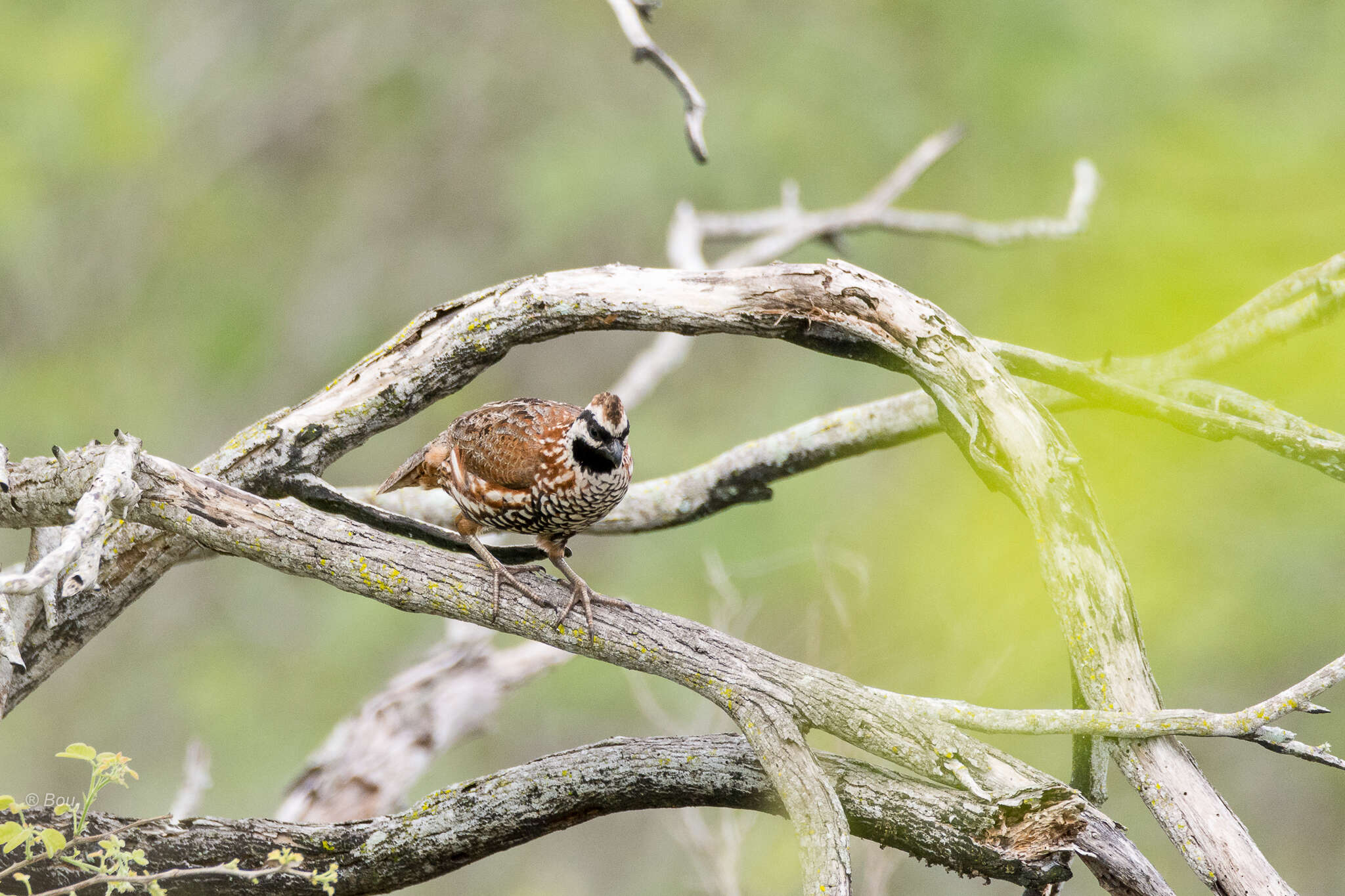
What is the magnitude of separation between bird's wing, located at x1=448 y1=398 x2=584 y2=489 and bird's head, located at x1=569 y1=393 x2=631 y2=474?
0.11 m

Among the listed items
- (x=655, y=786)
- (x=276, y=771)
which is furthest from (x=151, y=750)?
(x=655, y=786)

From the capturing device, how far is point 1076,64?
9.27 meters

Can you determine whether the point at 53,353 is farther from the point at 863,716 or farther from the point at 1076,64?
the point at 863,716

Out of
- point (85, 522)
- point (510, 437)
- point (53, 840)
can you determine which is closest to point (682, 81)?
point (510, 437)

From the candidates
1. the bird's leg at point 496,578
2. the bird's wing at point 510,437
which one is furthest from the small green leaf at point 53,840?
the bird's wing at point 510,437

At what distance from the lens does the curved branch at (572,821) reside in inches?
104

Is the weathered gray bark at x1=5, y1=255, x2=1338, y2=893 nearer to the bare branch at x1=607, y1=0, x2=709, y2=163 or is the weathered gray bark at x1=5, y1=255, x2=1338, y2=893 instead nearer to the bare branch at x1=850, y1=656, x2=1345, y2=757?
the bare branch at x1=850, y1=656, x2=1345, y2=757

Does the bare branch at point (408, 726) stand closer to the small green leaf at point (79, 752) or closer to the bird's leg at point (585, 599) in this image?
the bird's leg at point (585, 599)

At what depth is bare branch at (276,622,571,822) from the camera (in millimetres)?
5012

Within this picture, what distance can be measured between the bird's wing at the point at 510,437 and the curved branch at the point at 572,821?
90 cm

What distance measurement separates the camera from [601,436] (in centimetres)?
331

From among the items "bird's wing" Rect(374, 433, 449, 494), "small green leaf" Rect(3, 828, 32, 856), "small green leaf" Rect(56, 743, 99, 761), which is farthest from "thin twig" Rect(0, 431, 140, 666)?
"bird's wing" Rect(374, 433, 449, 494)

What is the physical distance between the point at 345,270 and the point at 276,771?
251 inches

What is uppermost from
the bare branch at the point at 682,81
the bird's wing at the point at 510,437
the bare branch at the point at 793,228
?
the bare branch at the point at 793,228
